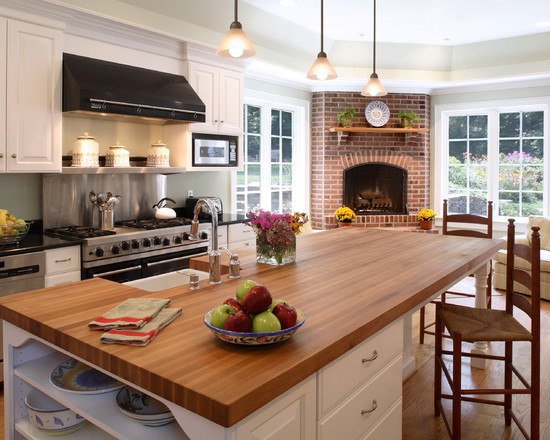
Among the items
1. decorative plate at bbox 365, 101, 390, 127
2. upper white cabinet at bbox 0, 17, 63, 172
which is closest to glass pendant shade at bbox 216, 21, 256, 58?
upper white cabinet at bbox 0, 17, 63, 172

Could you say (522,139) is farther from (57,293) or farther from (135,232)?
(57,293)

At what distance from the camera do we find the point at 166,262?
4.07 meters

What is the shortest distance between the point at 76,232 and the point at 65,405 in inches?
93.3

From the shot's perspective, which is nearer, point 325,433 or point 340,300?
point 325,433

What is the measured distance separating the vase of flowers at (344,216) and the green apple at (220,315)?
5316 mm

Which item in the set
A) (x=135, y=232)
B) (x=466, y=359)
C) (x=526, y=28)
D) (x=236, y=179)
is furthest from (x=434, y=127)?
(x=135, y=232)

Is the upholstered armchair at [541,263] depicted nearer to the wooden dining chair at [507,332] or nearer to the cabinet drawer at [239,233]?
the cabinet drawer at [239,233]

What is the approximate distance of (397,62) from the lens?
669cm

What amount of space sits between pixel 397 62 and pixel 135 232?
14.8ft

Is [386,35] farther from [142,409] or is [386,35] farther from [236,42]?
[142,409]

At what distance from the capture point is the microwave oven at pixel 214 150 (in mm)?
4730

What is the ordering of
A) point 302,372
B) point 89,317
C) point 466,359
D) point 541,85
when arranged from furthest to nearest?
1. point 541,85
2. point 466,359
3. point 89,317
4. point 302,372

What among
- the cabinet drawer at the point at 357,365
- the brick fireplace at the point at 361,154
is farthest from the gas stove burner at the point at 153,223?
the brick fireplace at the point at 361,154

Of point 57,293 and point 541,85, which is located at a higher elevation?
point 541,85
